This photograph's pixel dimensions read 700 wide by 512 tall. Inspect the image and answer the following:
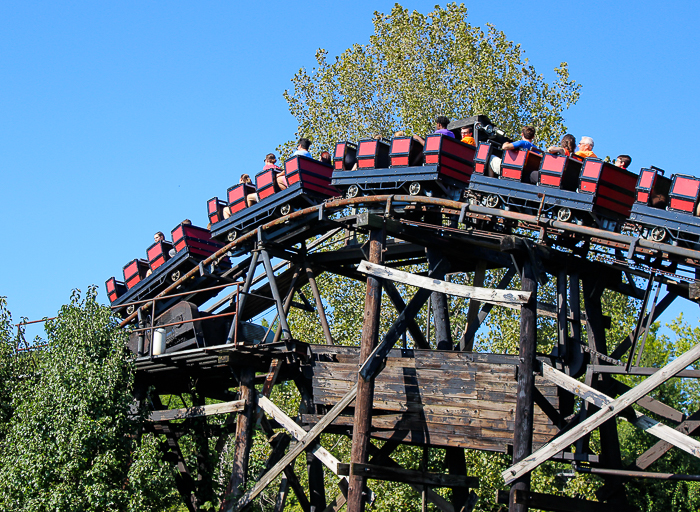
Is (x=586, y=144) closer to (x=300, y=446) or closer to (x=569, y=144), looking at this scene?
(x=569, y=144)

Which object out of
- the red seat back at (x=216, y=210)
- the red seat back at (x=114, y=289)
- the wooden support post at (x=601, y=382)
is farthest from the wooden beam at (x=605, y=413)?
the red seat back at (x=114, y=289)

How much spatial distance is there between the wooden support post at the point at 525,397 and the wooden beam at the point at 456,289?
223mm

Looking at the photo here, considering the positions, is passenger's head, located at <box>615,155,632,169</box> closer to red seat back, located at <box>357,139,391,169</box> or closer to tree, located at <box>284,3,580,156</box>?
red seat back, located at <box>357,139,391,169</box>

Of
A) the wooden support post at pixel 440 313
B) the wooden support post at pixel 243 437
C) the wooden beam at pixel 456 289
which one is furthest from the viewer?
the wooden support post at pixel 243 437

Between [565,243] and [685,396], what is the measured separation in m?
24.3

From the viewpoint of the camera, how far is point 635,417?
1252cm

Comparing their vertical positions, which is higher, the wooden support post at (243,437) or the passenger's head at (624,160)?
the passenger's head at (624,160)

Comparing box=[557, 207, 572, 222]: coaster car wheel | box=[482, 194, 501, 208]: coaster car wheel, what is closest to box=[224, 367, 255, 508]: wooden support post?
box=[482, 194, 501, 208]: coaster car wheel

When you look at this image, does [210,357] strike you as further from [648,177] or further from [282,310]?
[648,177]

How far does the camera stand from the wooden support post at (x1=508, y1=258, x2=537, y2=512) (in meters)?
12.4

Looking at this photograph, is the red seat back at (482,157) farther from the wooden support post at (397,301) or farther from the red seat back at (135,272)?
the red seat back at (135,272)

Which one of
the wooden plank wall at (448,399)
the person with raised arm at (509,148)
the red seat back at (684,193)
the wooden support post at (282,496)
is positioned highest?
the person with raised arm at (509,148)

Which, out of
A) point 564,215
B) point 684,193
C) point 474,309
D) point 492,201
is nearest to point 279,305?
point 474,309

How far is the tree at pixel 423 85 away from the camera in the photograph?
28203 mm
